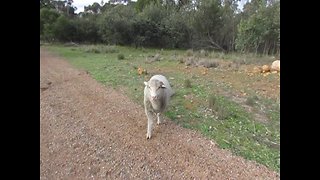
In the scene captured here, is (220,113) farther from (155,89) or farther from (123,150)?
(123,150)

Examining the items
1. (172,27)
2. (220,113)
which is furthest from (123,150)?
(172,27)

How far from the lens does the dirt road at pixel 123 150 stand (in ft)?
12.2

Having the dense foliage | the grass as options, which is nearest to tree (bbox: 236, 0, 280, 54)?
the dense foliage

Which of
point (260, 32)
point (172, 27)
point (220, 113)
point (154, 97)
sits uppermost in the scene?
point (172, 27)

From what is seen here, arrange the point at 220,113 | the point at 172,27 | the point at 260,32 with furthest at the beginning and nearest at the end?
the point at 172,27 < the point at 260,32 < the point at 220,113

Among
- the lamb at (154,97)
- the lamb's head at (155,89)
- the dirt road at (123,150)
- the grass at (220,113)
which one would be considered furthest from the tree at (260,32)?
the lamb's head at (155,89)

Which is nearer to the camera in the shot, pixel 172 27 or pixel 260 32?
pixel 260 32

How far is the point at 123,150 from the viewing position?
14.6ft

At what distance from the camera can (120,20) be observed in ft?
83.4

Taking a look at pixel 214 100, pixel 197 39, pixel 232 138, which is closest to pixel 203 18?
pixel 197 39
